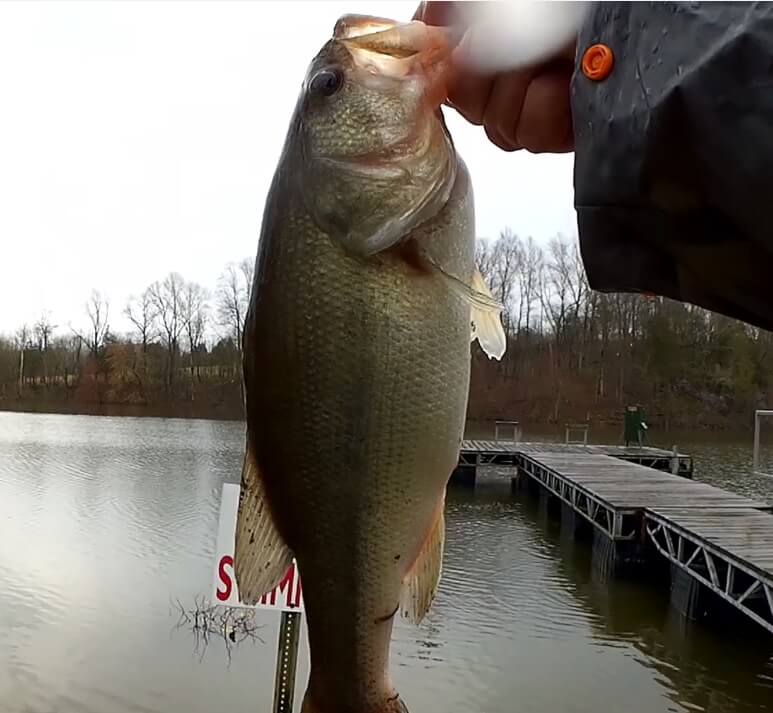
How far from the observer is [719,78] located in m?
0.89

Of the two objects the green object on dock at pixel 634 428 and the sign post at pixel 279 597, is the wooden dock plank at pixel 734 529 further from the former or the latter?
the green object on dock at pixel 634 428

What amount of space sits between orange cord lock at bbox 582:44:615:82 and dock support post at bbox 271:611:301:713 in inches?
142

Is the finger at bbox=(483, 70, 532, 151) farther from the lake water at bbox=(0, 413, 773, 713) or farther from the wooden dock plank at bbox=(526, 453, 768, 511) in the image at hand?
the wooden dock plank at bbox=(526, 453, 768, 511)

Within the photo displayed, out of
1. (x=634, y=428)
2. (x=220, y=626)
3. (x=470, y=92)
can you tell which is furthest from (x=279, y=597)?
(x=634, y=428)

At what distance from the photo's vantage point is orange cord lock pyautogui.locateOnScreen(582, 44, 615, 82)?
3.39ft

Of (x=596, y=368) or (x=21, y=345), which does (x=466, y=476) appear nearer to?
(x=596, y=368)

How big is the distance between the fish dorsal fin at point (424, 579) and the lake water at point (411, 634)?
6805mm

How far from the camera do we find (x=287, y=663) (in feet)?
13.8

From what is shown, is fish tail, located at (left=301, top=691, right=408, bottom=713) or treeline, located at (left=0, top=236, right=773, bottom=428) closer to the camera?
fish tail, located at (left=301, top=691, right=408, bottom=713)

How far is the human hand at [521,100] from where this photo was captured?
1.28 m

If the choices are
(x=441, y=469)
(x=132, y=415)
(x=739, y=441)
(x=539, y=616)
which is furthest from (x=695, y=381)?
(x=441, y=469)

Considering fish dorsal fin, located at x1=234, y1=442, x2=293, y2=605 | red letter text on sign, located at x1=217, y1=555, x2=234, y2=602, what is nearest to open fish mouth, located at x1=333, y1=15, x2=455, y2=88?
fish dorsal fin, located at x1=234, y1=442, x2=293, y2=605

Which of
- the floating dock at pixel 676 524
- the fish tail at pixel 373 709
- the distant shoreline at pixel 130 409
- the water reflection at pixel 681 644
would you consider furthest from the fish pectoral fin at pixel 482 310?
the distant shoreline at pixel 130 409

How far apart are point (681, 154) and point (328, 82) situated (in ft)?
2.47
